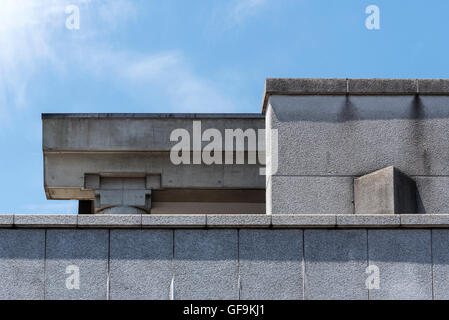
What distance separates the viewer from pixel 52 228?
40.2 feet

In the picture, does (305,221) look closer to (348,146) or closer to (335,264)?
(335,264)

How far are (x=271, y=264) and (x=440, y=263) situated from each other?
8.76 feet

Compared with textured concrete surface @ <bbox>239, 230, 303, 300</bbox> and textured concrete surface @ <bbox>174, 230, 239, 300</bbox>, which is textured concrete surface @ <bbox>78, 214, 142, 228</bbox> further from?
textured concrete surface @ <bbox>239, 230, 303, 300</bbox>

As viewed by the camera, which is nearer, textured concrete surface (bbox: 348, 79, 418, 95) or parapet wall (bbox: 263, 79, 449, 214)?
parapet wall (bbox: 263, 79, 449, 214)

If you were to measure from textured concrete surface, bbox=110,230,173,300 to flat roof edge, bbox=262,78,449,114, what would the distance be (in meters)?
5.35

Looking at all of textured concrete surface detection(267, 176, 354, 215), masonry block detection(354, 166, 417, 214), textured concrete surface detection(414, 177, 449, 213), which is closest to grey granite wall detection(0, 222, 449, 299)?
masonry block detection(354, 166, 417, 214)

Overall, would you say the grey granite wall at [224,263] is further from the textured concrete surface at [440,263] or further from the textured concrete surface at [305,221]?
the textured concrete surface at [305,221]

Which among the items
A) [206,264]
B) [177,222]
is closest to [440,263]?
[206,264]

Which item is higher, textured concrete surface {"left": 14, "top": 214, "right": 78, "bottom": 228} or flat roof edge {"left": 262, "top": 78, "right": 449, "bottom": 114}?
flat roof edge {"left": 262, "top": 78, "right": 449, "bottom": 114}

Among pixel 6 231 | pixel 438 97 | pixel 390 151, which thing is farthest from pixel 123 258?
pixel 438 97

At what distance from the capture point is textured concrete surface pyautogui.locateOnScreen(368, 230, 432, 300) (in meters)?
11.9

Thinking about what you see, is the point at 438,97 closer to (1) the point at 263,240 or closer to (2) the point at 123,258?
(1) the point at 263,240

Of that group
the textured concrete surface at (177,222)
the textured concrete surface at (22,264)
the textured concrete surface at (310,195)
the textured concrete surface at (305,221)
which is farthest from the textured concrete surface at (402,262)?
the textured concrete surface at (22,264)
